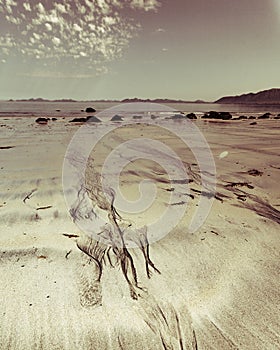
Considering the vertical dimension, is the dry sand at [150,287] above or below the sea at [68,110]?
above

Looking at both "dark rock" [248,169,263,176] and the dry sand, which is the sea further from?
the dry sand

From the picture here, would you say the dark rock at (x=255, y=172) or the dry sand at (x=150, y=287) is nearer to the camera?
the dry sand at (x=150, y=287)

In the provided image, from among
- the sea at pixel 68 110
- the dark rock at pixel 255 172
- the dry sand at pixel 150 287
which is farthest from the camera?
the sea at pixel 68 110

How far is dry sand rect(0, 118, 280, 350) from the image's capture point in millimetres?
1989

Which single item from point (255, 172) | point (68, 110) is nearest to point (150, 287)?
point (255, 172)

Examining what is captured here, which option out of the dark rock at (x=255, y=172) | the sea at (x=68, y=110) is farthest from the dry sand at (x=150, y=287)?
the sea at (x=68, y=110)

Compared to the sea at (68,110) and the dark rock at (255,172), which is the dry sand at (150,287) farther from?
the sea at (68,110)

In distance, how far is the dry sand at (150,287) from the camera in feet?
6.53

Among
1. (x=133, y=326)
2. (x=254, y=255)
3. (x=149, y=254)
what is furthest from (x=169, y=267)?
(x=254, y=255)

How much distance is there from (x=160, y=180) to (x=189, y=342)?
11.1 ft

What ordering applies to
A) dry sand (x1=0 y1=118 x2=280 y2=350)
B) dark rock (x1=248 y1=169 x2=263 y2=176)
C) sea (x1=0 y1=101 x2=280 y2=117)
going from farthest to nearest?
sea (x1=0 y1=101 x2=280 y2=117)
dark rock (x1=248 y1=169 x2=263 y2=176)
dry sand (x1=0 y1=118 x2=280 y2=350)

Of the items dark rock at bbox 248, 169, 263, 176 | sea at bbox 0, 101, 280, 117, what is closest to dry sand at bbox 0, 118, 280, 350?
dark rock at bbox 248, 169, 263, 176

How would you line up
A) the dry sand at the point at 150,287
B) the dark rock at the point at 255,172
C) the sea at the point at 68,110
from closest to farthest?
the dry sand at the point at 150,287, the dark rock at the point at 255,172, the sea at the point at 68,110

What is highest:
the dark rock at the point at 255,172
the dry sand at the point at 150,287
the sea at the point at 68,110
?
the dark rock at the point at 255,172
